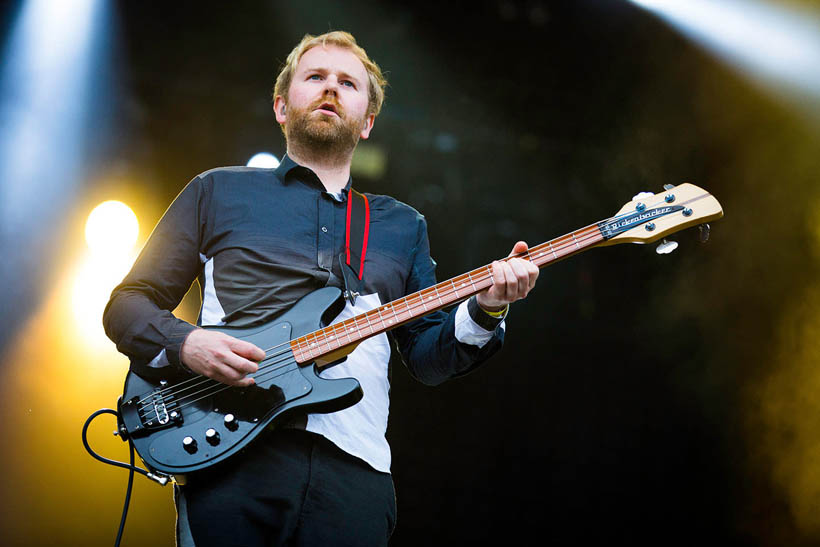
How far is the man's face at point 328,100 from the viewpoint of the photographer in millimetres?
2328

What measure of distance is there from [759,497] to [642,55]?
2.61 m

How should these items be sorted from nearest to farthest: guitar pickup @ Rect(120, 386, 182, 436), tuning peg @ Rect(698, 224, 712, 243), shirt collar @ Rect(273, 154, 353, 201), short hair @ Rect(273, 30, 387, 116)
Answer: guitar pickup @ Rect(120, 386, 182, 436)
tuning peg @ Rect(698, 224, 712, 243)
shirt collar @ Rect(273, 154, 353, 201)
short hair @ Rect(273, 30, 387, 116)

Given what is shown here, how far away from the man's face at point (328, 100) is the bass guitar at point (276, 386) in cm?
68

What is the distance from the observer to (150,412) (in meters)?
1.78

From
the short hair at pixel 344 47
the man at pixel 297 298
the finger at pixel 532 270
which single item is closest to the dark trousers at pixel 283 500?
the man at pixel 297 298

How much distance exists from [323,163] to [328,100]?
0.21m

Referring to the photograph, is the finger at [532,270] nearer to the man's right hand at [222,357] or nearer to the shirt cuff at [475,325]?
the shirt cuff at [475,325]

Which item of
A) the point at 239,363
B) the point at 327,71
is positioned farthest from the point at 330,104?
the point at 239,363

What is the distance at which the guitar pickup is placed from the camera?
5.77 ft

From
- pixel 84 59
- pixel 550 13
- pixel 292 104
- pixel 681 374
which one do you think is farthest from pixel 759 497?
pixel 84 59

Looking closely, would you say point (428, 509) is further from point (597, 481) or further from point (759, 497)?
point (759, 497)

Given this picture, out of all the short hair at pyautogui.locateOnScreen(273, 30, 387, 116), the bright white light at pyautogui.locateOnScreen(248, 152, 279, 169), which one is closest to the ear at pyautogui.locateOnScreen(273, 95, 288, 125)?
the short hair at pyautogui.locateOnScreen(273, 30, 387, 116)

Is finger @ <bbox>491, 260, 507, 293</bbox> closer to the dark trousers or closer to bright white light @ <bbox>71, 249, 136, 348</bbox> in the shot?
the dark trousers

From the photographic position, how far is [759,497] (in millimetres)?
3766
